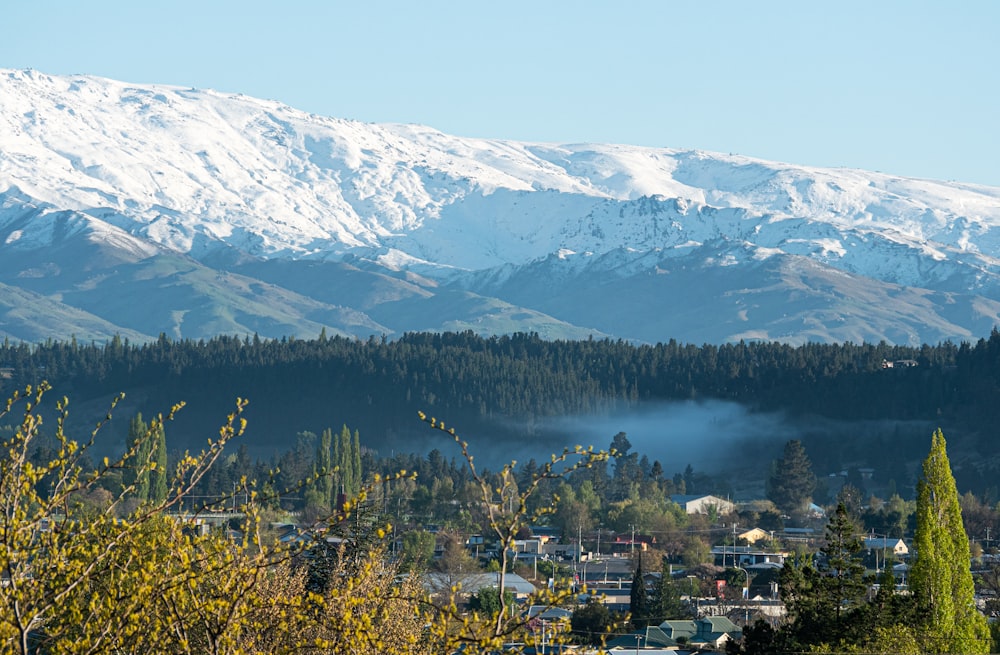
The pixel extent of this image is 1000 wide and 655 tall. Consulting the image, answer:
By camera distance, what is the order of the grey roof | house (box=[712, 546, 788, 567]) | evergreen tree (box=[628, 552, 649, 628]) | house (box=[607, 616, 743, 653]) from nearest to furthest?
house (box=[607, 616, 743, 653]) → evergreen tree (box=[628, 552, 649, 628]) → the grey roof → house (box=[712, 546, 788, 567])

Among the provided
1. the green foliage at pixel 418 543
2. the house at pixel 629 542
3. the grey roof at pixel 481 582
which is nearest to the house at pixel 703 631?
the grey roof at pixel 481 582

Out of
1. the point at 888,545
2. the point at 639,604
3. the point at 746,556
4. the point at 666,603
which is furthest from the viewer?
the point at 888,545

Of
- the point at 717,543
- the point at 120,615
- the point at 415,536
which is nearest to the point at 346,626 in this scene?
the point at 120,615

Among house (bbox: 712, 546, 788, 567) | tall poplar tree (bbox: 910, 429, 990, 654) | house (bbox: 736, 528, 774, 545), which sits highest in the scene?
tall poplar tree (bbox: 910, 429, 990, 654)

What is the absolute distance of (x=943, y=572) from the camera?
231ft

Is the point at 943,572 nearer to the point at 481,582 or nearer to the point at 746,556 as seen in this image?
the point at 481,582

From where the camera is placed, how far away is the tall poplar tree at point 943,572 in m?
68.1

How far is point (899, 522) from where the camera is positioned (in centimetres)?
18812

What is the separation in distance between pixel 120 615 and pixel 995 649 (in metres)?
55.4

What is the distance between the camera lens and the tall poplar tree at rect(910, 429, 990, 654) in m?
68.1

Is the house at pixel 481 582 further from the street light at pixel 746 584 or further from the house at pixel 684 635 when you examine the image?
the street light at pixel 746 584

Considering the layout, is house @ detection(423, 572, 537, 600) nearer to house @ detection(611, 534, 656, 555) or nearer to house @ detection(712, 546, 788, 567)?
house @ detection(712, 546, 788, 567)

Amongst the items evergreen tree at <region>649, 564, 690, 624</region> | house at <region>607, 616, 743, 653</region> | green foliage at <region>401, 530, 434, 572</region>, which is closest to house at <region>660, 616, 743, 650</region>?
house at <region>607, 616, 743, 653</region>

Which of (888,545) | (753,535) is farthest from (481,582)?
(753,535)
